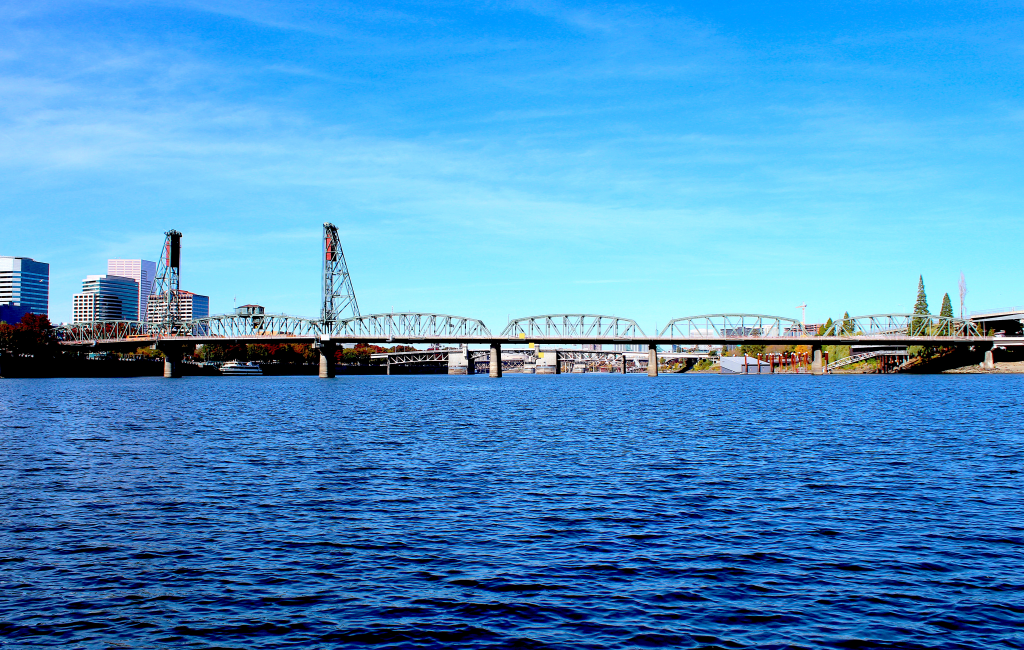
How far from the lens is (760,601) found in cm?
1702

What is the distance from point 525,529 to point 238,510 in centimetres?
979

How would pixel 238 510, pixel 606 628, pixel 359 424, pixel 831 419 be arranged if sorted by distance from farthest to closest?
pixel 831 419 → pixel 359 424 → pixel 238 510 → pixel 606 628

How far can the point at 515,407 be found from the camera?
8638 centimetres

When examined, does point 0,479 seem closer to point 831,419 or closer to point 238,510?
point 238,510

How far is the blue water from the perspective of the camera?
15.6 m

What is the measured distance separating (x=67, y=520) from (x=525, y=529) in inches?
556

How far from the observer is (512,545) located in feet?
70.8

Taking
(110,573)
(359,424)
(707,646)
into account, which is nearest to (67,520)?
(110,573)

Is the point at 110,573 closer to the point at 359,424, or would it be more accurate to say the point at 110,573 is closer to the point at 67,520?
the point at 67,520

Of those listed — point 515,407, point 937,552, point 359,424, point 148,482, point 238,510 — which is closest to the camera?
point 937,552

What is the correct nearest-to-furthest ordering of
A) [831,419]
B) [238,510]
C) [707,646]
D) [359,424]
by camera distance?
1. [707,646]
2. [238,510]
3. [359,424]
4. [831,419]

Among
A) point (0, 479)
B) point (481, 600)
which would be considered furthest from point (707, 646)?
point (0, 479)

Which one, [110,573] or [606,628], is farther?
[110,573]

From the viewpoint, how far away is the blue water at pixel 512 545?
51.2 feet
